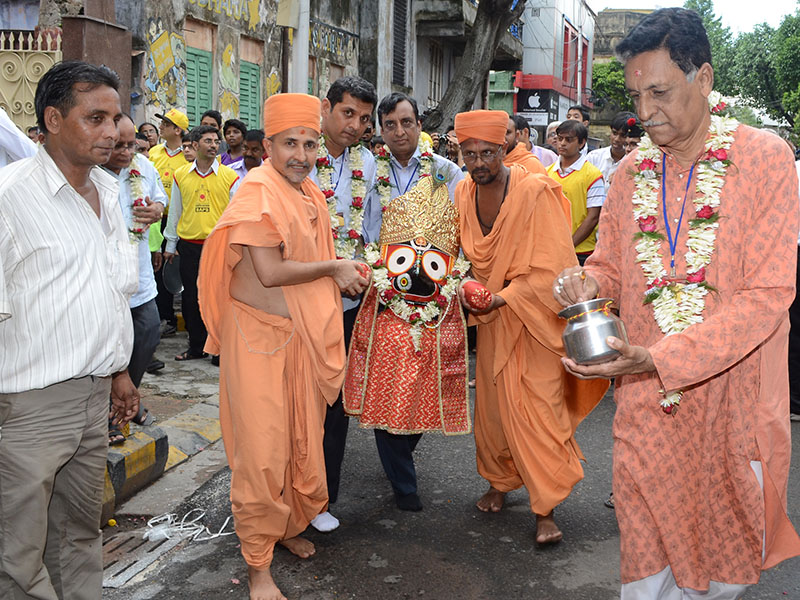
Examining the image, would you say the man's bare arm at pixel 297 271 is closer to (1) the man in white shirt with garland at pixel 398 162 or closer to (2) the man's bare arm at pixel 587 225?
(1) the man in white shirt with garland at pixel 398 162

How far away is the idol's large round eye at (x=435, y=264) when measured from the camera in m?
4.84

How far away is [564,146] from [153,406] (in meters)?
4.62

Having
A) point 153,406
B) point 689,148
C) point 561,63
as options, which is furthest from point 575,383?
point 561,63

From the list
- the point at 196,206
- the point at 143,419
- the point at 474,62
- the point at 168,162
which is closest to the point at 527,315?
the point at 143,419

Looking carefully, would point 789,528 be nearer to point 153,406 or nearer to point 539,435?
point 539,435

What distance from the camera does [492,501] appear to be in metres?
5.10

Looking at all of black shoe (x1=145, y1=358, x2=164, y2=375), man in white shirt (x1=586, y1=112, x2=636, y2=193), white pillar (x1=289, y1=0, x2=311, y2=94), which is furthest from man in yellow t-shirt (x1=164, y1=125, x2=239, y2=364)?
white pillar (x1=289, y1=0, x2=311, y2=94)

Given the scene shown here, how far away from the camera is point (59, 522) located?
10.6 ft

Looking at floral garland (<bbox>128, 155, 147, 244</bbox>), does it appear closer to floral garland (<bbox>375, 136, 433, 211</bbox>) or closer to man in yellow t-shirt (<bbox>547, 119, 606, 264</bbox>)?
floral garland (<bbox>375, 136, 433, 211</bbox>)

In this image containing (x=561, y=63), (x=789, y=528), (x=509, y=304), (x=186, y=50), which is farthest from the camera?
(x=561, y=63)

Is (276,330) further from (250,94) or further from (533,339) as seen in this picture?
(250,94)

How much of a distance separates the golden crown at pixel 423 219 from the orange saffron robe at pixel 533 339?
0.17 meters

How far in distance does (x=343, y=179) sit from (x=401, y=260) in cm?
67

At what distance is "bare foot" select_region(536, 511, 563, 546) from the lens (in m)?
4.58
